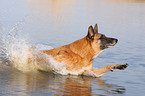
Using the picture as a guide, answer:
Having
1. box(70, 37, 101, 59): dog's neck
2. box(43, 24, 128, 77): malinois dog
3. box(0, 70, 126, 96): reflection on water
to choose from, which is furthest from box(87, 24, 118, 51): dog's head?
box(0, 70, 126, 96): reflection on water

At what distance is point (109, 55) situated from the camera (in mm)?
12867

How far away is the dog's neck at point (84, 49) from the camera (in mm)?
9998

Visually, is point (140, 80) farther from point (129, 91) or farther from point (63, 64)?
point (63, 64)

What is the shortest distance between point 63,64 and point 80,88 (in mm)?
1685

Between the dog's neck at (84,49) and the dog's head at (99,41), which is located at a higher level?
the dog's head at (99,41)

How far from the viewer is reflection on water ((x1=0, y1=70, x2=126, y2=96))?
7652 mm

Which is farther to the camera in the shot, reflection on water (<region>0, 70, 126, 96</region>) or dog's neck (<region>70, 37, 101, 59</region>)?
dog's neck (<region>70, 37, 101, 59</region>)

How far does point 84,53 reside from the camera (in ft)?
32.8

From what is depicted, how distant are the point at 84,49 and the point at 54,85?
196 cm

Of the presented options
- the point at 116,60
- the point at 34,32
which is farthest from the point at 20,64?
the point at 34,32

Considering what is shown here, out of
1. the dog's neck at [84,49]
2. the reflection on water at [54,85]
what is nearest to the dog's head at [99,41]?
the dog's neck at [84,49]

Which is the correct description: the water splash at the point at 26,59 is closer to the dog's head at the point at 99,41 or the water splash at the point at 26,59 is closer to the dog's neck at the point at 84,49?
the dog's neck at the point at 84,49

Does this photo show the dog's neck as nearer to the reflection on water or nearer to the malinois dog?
the malinois dog

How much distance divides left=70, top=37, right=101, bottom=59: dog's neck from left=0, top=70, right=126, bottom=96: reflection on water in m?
0.72
